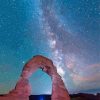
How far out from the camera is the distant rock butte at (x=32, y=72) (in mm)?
32125

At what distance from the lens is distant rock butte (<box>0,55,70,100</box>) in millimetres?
32125

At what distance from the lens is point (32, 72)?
3319 centimetres

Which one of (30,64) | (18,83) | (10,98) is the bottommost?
(10,98)

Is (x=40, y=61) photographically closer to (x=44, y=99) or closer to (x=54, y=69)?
(x=54, y=69)

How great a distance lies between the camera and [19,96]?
3172 cm

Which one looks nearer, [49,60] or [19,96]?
[19,96]

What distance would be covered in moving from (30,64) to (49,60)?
2.89 m

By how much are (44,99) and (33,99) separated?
192 cm

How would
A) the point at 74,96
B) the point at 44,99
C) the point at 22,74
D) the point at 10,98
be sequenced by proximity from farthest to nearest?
the point at 44,99 → the point at 74,96 → the point at 22,74 → the point at 10,98

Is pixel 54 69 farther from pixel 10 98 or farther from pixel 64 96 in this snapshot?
pixel 10 98

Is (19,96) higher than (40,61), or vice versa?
(40,61)

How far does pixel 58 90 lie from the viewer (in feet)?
111

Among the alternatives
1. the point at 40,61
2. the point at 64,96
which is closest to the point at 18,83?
the point at 40,61

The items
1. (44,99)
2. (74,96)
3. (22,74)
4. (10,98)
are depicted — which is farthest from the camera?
(44,99)
